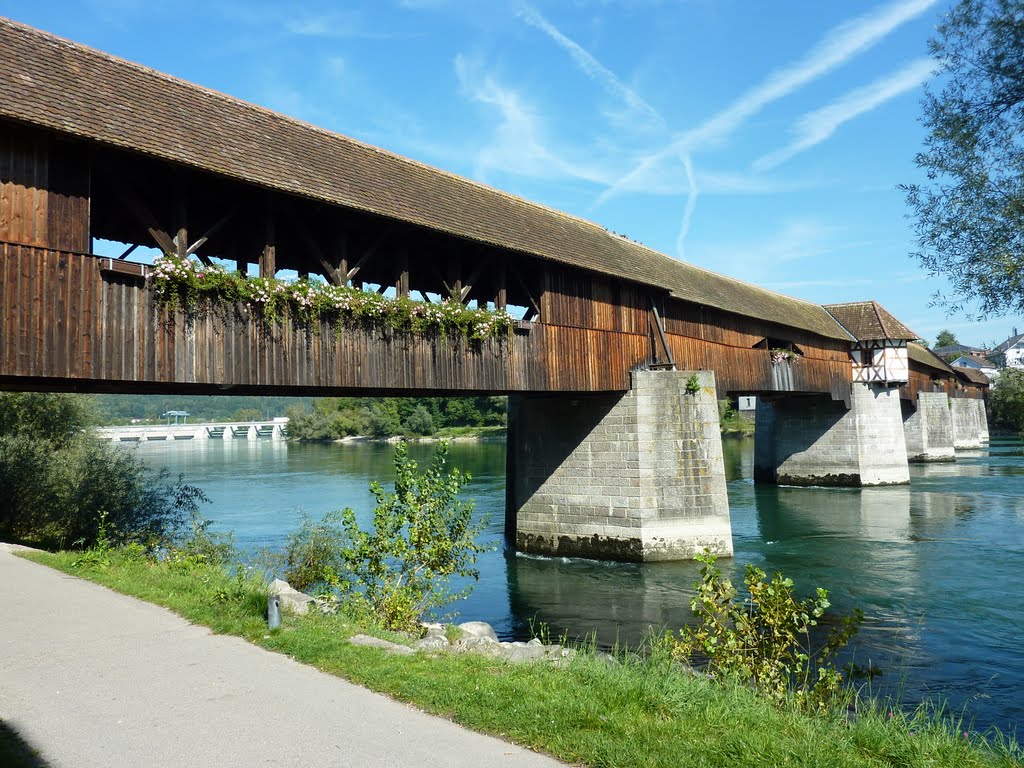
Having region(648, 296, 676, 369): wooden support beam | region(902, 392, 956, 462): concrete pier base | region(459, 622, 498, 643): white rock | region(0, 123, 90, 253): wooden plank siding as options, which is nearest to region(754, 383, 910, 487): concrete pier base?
region(902, 392, 956, 462): concrete pier base

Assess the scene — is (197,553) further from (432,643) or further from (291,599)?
(432,643)

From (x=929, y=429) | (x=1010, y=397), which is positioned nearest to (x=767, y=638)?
(x=929, y=429)

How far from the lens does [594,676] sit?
4.66m

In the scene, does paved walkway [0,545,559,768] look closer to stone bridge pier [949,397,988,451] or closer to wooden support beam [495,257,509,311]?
wooden support beam [495,257,509,311]

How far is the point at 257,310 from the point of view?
8.46m

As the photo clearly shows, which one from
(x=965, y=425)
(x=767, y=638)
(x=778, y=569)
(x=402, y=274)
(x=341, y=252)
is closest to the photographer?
(x=767, y=638)

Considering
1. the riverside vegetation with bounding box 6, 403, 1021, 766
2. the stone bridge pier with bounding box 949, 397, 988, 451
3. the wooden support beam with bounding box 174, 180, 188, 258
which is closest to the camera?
the riverside vegetation with bounding box 6, 403, 1021, 766

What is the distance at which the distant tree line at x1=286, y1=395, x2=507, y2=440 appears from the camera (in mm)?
71875

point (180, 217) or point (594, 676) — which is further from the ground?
point (180, 217)

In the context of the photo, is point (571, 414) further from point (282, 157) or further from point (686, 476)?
point (282, 157)

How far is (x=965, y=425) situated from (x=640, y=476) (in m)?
40.8

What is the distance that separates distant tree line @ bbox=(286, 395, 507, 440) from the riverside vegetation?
2502 inches

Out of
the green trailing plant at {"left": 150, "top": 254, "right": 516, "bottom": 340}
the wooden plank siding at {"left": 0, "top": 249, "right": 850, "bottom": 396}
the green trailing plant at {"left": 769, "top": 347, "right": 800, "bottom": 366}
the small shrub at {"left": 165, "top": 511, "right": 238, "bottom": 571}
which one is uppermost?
the green trailing plant at {"left": 769, "top": 347, "right": 800, "bottom": 366}

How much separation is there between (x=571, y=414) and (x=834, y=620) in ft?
20.5
